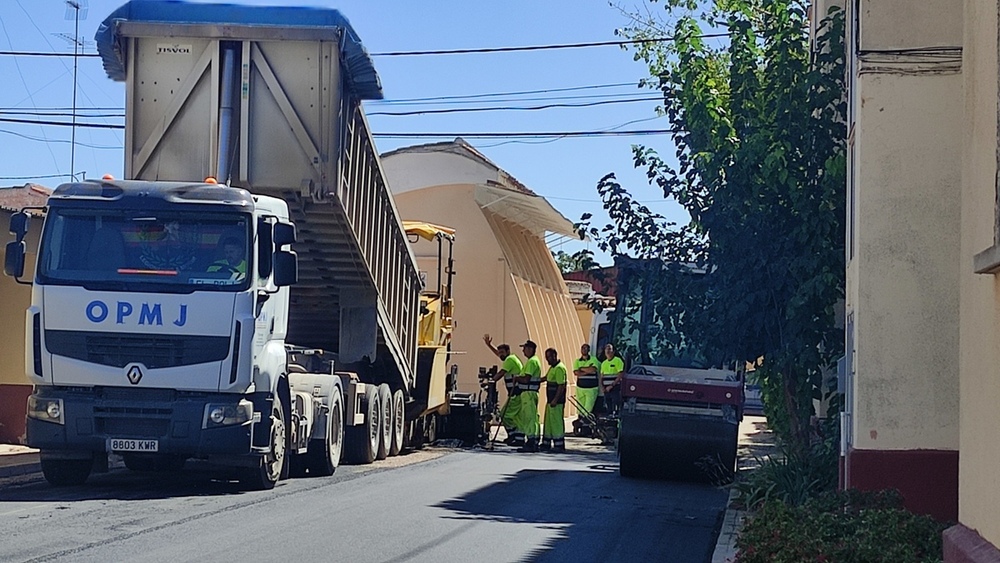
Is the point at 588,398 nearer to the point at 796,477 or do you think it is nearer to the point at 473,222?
the point at 473,222

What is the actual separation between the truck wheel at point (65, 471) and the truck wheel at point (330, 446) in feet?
9.06

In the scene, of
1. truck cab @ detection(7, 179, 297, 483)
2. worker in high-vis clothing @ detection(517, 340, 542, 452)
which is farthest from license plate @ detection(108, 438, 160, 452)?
worker in high-vis clothing @ detection(517, 340, 542, 452)

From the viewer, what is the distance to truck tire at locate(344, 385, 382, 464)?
56.6 ft

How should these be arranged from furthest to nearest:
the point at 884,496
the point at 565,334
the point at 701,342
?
the point at 565,334 < the point at 701,342 < the point at 884,496

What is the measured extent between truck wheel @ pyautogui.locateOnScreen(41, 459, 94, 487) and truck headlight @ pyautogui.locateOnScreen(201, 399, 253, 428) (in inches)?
63.7

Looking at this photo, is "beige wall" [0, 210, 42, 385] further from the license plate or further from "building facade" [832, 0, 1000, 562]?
"building facade" [832, 0, 1000, 562]

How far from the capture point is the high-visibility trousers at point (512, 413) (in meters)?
22.2

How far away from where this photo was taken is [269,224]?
504 inches

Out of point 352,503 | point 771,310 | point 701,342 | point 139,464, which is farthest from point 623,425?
point 139,464

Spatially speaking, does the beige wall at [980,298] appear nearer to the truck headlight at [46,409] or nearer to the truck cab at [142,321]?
the truck cab at [142,321]

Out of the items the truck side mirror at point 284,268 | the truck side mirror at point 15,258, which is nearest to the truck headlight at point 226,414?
the truck side mirror at point 284,268

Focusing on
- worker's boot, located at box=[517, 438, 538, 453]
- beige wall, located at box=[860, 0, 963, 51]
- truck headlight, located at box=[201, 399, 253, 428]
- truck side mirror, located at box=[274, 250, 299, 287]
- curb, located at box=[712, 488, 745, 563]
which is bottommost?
worker's boot, located at box=[517, 438, 538, 453]

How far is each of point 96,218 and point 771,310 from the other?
280 inches

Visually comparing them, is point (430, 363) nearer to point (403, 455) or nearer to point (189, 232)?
point (403, 455)
